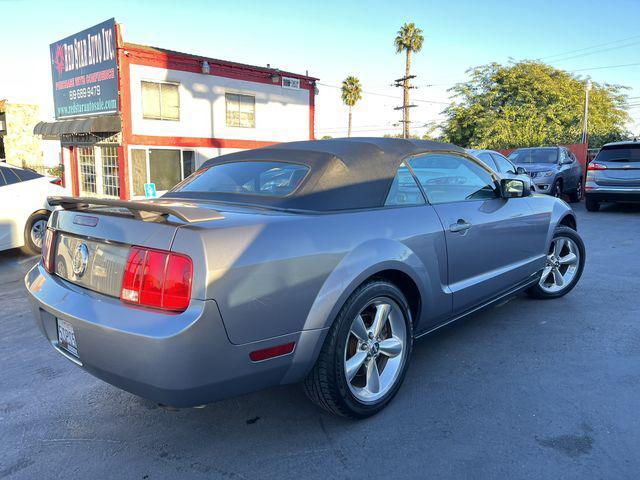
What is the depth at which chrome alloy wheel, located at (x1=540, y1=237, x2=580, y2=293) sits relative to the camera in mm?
4832

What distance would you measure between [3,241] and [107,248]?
592 centimetres

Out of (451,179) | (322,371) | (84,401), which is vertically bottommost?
(84,401)

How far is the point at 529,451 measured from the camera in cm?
246

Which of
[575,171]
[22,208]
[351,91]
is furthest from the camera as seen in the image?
[351,91]

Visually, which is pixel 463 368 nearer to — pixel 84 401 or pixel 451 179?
pixel 451 179

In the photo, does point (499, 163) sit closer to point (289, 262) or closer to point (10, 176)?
point (10, 176)

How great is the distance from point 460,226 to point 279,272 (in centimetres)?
158

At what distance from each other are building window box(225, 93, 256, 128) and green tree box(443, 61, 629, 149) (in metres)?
16.9

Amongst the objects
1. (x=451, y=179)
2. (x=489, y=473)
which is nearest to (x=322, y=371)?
(x=489, y=473)

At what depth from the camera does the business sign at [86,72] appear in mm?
16031

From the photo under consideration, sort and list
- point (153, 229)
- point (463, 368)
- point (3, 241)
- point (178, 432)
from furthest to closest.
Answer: point (3, 241)
point (463, 368)
point (178, 432)
point (153, 229)

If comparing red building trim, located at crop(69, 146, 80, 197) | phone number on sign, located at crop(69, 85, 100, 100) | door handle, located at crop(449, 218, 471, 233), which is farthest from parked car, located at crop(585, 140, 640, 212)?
red building trim, located at crop(69, 146, 80, 197)

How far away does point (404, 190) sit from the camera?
10.5 ft

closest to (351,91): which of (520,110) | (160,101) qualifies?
(520,110)
